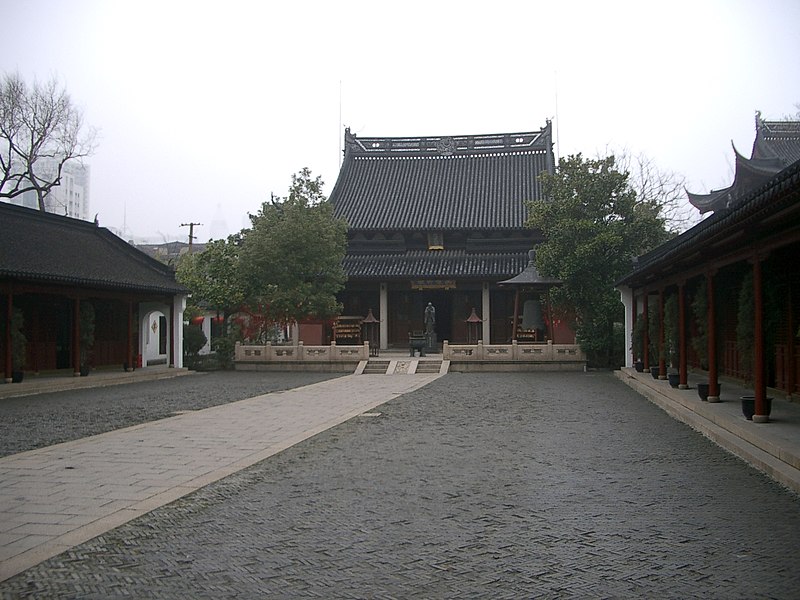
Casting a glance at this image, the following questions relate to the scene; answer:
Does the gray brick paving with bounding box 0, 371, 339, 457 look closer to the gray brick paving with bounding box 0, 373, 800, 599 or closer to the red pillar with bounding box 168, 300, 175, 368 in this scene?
the red pillar with bounding box 168, 300, 175, 368

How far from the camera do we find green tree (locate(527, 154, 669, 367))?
2291 centimetres

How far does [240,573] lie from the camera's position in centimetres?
453

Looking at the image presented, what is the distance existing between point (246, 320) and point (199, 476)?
65.0ft

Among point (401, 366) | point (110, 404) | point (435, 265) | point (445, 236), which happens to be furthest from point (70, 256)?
point (445, 236)

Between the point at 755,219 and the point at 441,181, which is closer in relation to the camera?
the point at 755,219

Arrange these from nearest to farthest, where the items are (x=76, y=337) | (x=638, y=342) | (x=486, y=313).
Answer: (x=76, y=337)
(x=638, y=342)
(x=486, y=313)

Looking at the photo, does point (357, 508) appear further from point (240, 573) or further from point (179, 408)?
point (179, 408)

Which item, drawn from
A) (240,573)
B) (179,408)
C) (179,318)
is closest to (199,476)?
(240,573)

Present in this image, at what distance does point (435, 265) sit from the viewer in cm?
3089

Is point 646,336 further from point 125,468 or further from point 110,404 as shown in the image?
point 125,468

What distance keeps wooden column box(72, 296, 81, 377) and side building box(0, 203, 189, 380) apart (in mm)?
26

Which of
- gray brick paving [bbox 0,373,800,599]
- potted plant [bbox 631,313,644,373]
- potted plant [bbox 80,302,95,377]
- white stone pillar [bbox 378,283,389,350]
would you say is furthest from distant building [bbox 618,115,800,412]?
potted plant [bbox 80,302,95,377]

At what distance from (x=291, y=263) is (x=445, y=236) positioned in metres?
9.34

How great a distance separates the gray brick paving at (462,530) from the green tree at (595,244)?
45.0 feet
